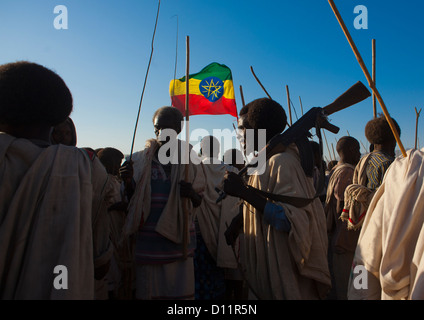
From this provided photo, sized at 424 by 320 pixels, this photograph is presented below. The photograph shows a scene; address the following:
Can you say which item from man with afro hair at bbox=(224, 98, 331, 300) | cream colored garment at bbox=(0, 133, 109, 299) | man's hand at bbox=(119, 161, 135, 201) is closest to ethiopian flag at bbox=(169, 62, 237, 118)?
man's hand at bbox=(119, 161, 135, 201)

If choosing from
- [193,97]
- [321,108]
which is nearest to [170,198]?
[321,108]

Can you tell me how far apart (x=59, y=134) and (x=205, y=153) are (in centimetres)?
258

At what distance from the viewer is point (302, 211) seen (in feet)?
6.61

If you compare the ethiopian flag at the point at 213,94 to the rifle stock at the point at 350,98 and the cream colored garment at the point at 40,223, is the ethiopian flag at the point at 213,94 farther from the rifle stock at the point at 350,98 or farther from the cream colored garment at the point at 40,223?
the cream colored garment at the point at 40,223

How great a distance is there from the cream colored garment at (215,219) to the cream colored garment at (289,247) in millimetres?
1847

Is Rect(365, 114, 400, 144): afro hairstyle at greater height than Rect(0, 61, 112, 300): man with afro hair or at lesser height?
greater

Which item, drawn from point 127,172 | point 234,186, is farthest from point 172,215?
point 234,186

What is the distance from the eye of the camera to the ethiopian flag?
18.6 feet

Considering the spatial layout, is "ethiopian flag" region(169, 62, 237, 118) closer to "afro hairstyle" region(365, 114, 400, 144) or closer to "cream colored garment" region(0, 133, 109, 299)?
"afro hairstyle" region(365, 114, 400, 144)

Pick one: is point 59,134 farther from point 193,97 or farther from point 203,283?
point 193,97

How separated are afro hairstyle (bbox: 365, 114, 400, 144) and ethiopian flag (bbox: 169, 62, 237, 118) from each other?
9.30ft

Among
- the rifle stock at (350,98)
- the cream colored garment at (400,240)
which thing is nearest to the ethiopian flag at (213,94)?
the rifle stock at (350,98)

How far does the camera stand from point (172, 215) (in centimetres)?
292
